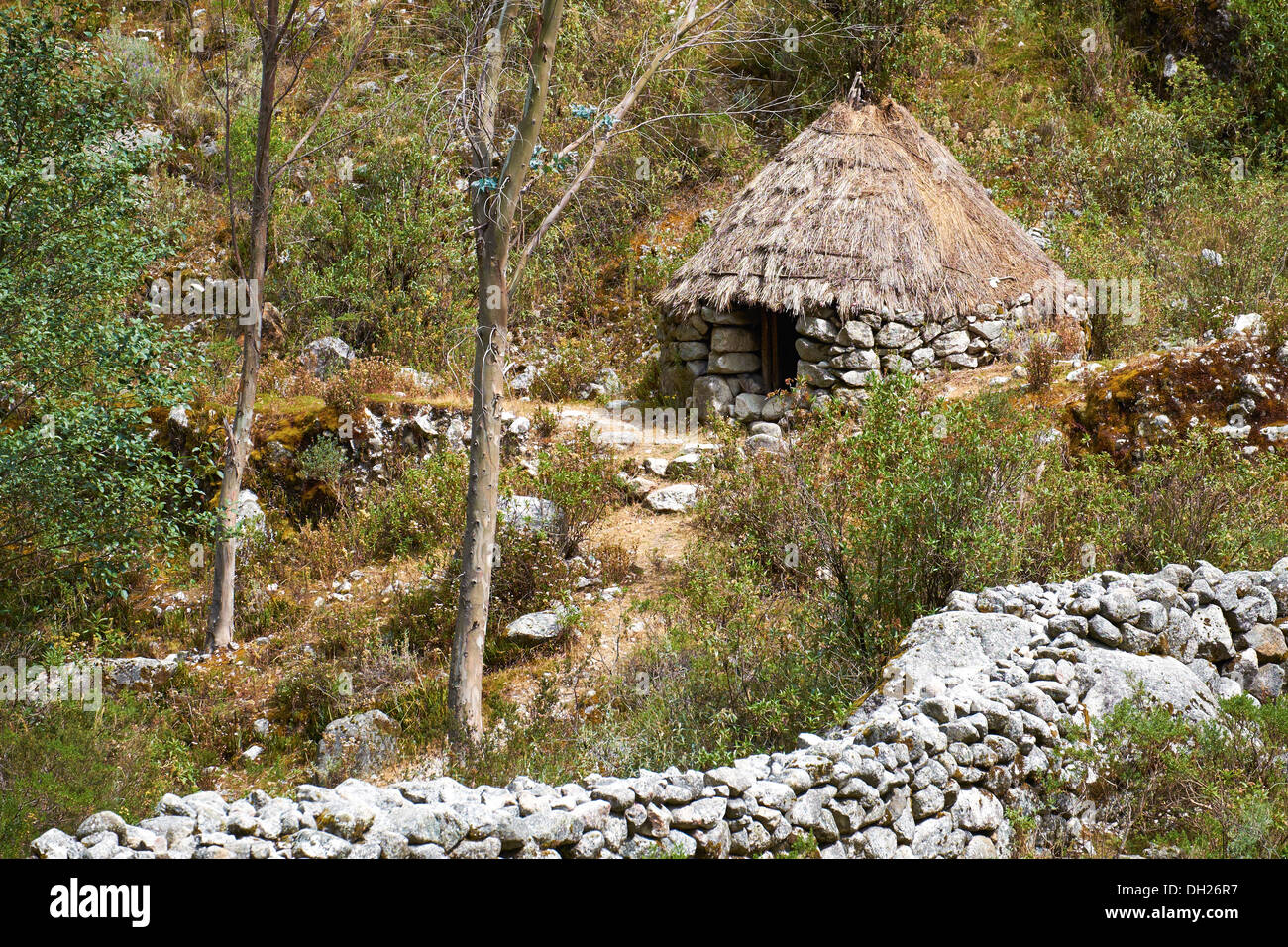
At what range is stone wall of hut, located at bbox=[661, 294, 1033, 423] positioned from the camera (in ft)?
33.4

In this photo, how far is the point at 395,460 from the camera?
1004 centimetres

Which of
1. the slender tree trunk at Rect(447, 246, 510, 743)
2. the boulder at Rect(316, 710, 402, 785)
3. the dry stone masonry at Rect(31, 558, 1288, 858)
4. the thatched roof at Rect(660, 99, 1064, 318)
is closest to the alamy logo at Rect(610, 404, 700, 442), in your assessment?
the thatched roof at Rect(660, 99, 1064, 318)

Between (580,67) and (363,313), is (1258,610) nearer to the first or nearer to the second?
(363,313)

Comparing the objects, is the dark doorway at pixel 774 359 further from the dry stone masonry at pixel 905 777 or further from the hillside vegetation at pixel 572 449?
the dry stone masonry at pixel 905 777

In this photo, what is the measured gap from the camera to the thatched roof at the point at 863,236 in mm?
10242

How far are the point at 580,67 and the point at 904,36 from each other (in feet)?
16.1

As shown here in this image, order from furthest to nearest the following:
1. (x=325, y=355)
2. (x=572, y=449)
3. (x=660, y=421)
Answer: (x=325, y=355)
(x=660, y=421)
(x=572, y=449)

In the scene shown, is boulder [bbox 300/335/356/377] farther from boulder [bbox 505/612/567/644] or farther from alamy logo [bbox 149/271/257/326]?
boulder [bbox 505/612/567/644]

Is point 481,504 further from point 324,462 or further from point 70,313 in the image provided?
point 324,462

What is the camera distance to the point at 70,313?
6605mm
